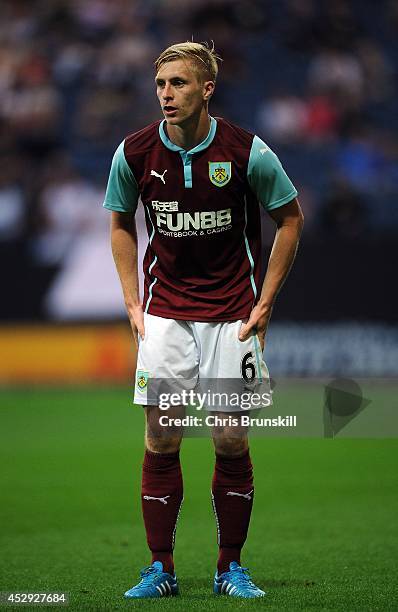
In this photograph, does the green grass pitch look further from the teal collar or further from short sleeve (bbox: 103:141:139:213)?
the teal collar

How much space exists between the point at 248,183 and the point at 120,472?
160 inches

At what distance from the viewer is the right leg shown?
465 cm

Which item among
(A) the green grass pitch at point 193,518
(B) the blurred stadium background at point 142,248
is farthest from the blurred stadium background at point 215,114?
(A) the green grass pitch at point 193,518

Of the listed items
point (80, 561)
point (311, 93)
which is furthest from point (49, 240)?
point (80, 561)

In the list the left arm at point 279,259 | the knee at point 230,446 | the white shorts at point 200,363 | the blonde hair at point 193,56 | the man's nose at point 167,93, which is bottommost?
the knee at point 230,446

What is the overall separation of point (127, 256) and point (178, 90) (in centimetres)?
75

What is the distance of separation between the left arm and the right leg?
472mm

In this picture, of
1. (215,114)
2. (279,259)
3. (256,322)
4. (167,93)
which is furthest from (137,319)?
(215,114)

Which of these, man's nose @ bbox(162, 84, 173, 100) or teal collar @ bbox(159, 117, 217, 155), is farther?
teal collar @ bbox(159, 117, 217, 155)

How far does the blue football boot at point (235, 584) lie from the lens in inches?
178

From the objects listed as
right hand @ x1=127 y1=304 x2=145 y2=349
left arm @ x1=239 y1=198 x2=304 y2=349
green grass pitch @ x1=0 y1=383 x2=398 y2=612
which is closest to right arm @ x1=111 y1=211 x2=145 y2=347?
right hand @ x1=127 y1=304 x2=145 y2=349

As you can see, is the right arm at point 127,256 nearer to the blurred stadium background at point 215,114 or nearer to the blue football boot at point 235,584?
the blue football boot at point 235,584

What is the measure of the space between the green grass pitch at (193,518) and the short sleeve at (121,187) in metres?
1.56

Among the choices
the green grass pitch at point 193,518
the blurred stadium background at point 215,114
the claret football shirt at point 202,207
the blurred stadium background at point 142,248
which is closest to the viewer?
the claret football shirt at point 202,207
